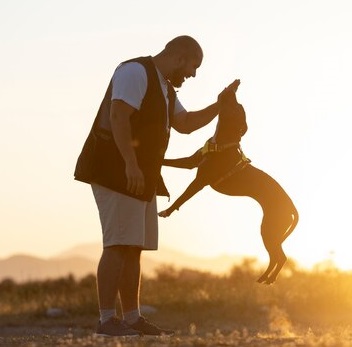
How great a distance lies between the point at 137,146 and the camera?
7633 mm

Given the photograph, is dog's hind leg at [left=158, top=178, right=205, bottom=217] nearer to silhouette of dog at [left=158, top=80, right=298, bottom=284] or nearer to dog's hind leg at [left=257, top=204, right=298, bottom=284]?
silhouette of dog at [left=158, top=80, right=298, bottom=284]

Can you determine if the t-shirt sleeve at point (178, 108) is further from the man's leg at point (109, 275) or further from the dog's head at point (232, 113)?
the man's leg at point (109, 275)

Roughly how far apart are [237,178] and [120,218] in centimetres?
98

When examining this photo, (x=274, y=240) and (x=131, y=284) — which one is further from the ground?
(x=274, y=240)

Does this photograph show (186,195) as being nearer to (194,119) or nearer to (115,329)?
(194,119)

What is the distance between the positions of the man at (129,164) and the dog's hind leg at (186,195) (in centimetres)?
12

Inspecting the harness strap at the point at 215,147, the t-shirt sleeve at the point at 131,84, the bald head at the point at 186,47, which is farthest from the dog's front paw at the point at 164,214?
the bald head at the point at 186,47

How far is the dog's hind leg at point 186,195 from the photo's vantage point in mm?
7707

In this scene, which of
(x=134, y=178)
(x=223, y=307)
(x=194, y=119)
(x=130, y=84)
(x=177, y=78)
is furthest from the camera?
(x=223, y=307)

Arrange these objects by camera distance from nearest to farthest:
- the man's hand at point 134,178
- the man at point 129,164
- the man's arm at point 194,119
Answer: the man's hand at point 134,178, the man at point 129,164, the man's arm at point 194,119

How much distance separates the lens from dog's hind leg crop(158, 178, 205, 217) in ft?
25.3

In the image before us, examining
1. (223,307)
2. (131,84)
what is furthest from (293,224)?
(223,307)

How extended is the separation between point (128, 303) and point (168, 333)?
0.40 metres

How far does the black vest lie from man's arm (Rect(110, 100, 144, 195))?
0.17m
